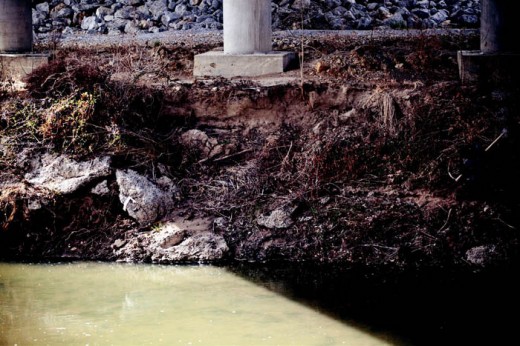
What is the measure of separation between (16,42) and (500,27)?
769 cm

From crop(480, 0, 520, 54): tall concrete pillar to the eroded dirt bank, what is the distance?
0.71m

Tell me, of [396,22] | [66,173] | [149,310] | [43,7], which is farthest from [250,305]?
[43,7]

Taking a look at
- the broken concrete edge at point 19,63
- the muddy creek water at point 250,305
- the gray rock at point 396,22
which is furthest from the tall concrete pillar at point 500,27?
the gray rock at point 396,22

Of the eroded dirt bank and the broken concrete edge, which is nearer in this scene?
the eroded dirt bank

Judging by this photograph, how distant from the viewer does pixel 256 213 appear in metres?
10.5

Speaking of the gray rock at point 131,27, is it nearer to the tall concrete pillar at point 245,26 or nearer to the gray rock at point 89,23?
the gray rock at point 89,23

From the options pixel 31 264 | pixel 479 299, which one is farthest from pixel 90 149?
pixel 479 299

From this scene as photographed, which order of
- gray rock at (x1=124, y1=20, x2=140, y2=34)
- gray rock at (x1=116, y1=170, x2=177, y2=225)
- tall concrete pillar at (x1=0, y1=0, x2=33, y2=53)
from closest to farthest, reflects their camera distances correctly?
gray rock at (x1=116, y1=170, x2=177, y2=225) → tall concrete pillar at (x1=0, y1=0, x2=33, y2=53) → gray rock at (x1=124, y1=20, x2=140, y2=34)

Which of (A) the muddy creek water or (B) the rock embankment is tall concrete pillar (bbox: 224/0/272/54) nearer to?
(A) the muddy creek water

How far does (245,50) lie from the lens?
13.4 metres

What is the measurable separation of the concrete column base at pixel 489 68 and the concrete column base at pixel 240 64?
8.97 feet

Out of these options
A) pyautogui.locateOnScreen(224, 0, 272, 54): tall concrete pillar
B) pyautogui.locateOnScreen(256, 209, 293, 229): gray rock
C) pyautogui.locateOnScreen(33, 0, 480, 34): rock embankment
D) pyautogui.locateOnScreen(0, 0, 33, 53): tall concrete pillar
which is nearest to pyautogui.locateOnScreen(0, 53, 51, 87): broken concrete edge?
pyautogui.locateOnScreen(0, 0, 33, 53): tall concrete pillar

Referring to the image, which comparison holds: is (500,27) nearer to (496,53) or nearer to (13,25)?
(496,53)

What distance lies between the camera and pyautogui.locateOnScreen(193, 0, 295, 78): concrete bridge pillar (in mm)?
13203
